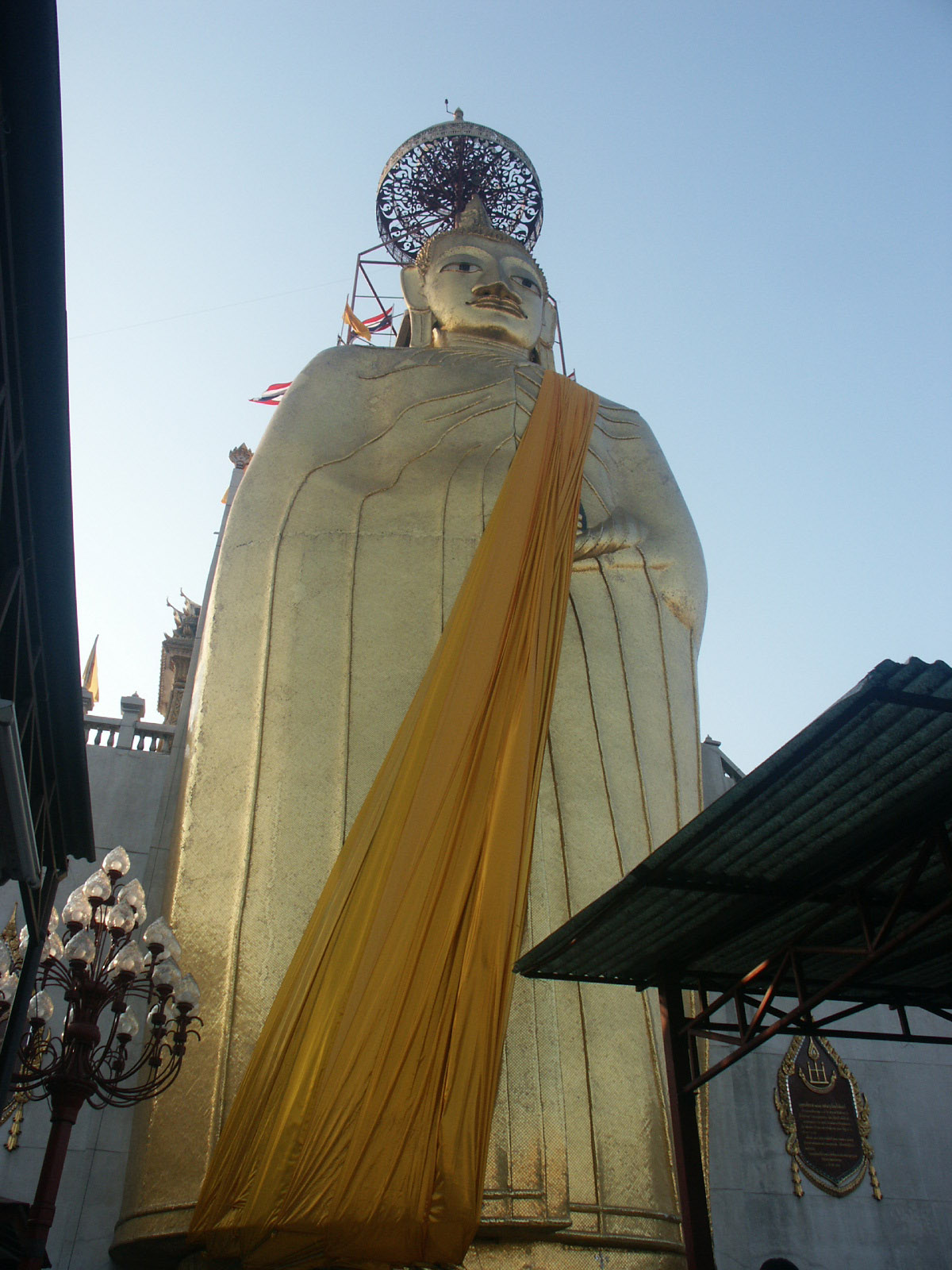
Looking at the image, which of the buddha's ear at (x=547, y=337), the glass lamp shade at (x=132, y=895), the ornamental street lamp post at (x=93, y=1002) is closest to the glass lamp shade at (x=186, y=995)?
the ornamental street lamp post at (x=93, y=1002)

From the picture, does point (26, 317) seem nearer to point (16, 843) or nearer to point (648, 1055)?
point (16, 843)

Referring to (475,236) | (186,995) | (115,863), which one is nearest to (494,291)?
(475,236)

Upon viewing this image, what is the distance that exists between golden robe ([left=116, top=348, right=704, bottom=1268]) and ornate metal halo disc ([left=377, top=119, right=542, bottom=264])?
2.66m

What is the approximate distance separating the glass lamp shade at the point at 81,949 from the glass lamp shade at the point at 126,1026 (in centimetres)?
35

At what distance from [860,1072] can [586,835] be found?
215 centimetres

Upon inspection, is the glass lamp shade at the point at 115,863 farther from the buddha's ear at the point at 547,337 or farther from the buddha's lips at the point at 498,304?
the buddha's ear at the point at 547,337

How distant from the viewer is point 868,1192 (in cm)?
491

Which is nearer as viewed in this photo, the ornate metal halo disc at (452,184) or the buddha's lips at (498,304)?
the buddha's lips at (498,304)

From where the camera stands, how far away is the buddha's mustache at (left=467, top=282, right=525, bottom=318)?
6.07 m

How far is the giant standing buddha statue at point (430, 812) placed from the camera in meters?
3.08

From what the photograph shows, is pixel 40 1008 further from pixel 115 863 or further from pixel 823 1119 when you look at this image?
pixel 823 1119

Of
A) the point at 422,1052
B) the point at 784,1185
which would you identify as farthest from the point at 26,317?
the point at 784,1185

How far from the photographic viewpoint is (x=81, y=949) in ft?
10.0

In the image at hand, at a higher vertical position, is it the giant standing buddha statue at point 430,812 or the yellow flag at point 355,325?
the yellow flag at point 355,325
